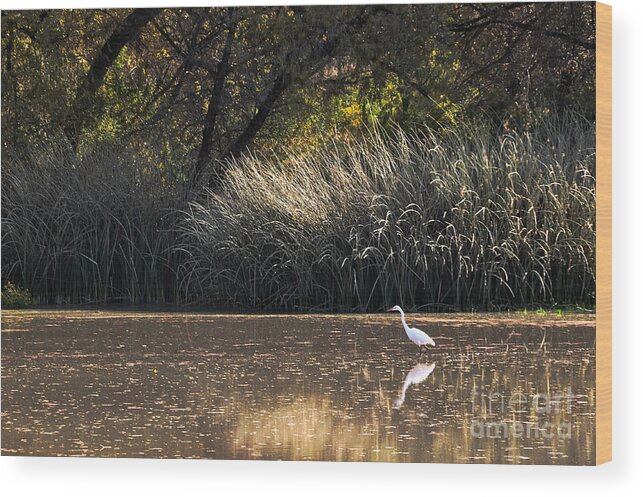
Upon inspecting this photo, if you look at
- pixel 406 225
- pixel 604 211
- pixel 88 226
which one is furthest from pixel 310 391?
pixel 88 226

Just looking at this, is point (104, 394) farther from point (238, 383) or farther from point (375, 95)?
point (375, 95)

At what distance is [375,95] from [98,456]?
4.28m

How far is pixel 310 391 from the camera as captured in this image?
6523 millimetres

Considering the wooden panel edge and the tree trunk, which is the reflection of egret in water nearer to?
the wooden panel edge

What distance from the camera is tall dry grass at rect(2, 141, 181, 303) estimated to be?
28.3 ft

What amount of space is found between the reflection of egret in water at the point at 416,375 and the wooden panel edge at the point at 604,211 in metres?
0.95

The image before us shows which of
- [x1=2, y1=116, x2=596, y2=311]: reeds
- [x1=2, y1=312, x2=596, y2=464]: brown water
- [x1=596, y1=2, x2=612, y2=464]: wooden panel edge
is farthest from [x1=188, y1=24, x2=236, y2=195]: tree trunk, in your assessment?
[x1=596, y1=2, x2=612, y2=464]: wooden panel edge

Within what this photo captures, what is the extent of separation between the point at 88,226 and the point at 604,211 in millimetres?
4194

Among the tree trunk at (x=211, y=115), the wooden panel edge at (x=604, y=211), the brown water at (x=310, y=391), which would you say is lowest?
the brown water at (x=310, y=391)

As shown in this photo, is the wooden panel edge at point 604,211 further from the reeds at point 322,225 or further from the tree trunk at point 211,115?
the tree trunk at point 211,115

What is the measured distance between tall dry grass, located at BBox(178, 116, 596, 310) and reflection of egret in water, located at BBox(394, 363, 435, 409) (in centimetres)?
98

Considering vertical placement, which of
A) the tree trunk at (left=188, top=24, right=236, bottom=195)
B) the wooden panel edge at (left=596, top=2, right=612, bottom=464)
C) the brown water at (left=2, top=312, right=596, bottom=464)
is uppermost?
the tree trunk at (left=188, top=24, right=236, bottom=195)

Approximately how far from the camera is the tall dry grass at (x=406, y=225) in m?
7.67

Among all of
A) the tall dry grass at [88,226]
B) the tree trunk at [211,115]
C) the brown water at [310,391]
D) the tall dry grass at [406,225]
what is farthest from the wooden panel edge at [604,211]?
the tree trunk at [211,115]
